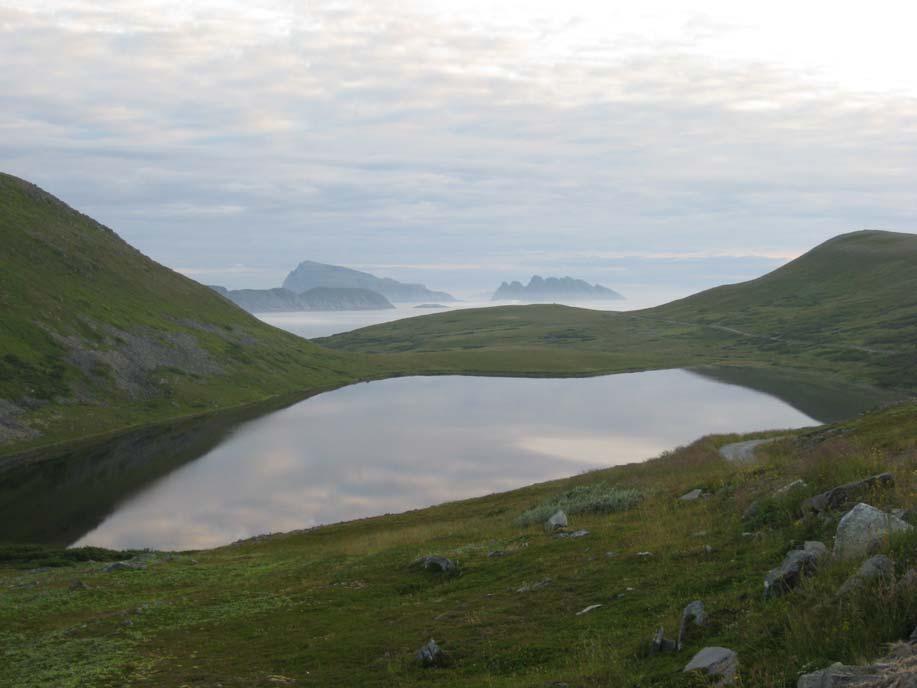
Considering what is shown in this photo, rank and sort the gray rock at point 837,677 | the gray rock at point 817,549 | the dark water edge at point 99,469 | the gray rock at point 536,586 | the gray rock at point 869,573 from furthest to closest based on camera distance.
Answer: the dark water edge at point 99,469 → the gray rock at point 536,586 → the gray rock at point 817,549 → the gray rock at point 869,573 → the gray rock at point 837,677

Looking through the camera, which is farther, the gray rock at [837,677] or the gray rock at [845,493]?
the gray rock at [845,493]

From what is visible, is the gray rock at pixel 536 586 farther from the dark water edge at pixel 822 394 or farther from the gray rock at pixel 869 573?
the dark water edge at pixel 822 394

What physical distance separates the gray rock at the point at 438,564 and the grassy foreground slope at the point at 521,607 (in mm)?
585

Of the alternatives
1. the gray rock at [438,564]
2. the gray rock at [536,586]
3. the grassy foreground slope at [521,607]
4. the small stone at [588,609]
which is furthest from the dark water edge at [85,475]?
the small stone at [588,609]

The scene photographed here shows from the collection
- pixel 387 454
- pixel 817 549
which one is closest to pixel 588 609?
pixel 817 549

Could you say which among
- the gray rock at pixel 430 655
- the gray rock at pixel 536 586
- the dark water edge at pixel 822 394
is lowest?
Answer: the dark water edge at pixel 822 394

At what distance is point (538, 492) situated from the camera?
61.2 metres

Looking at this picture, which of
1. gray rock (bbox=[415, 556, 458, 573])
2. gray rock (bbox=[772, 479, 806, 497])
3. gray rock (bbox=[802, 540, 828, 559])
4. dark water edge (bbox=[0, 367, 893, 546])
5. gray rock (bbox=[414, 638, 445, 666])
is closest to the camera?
gray rock (bbox=[802, 540, 828, 559])

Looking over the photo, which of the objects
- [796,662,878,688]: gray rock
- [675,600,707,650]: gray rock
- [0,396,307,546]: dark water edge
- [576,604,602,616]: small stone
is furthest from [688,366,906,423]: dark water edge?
[796,662,878,688]: gray rock

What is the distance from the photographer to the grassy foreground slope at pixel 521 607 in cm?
1418

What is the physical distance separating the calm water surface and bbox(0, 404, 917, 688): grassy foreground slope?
33167 mm

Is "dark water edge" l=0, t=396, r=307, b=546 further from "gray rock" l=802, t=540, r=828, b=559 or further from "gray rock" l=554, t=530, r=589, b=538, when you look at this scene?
"gray rock" l=802, t=540, r=828, b=559

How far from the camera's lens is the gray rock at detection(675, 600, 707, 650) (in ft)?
50.0

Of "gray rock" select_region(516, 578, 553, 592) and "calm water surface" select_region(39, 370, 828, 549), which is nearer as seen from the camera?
"gray rock" select_region(516, 578, 553, 592)
